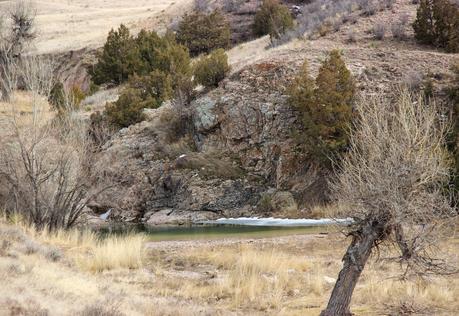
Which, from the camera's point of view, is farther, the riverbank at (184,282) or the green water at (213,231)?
the green water at (213,231)

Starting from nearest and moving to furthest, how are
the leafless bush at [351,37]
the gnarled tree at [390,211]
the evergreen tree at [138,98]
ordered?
the gnarled tree at [390,211], the evergreen tree at [138,98], the leafless bush at [351,37]

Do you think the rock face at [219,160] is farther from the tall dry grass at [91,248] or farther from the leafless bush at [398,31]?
the tall dry grass at [91,248]

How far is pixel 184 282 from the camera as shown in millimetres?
13523

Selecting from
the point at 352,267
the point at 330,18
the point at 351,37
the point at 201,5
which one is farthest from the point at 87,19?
the point at 352,267

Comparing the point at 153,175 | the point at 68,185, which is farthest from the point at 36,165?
the point at 153,175

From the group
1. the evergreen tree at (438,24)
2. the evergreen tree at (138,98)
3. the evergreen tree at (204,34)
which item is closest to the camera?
the evergreen tree at (438,24)

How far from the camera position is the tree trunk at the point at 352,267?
30.8ft

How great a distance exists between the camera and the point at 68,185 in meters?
20.2

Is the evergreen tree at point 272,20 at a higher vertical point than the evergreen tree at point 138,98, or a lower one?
higher

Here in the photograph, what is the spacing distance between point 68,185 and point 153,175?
12778 mm

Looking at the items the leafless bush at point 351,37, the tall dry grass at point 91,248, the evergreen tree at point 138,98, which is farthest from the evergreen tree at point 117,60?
the tall dry grass at point 91,248

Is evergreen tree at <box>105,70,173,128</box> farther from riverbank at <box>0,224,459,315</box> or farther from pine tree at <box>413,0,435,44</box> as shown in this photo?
riverbank at <box>0,224,459,315</box>

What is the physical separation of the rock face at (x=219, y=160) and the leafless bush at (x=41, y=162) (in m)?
8.35

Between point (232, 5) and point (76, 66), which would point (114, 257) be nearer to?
point (232, 5)
